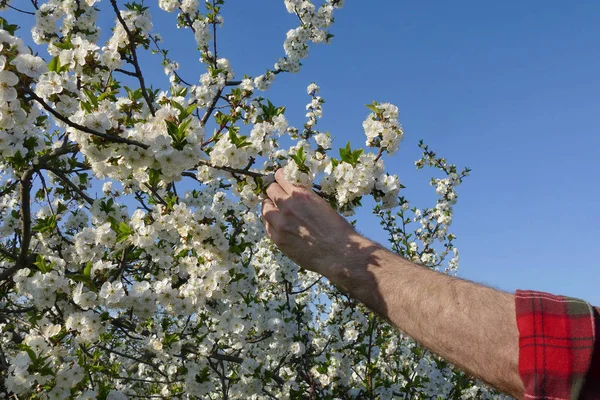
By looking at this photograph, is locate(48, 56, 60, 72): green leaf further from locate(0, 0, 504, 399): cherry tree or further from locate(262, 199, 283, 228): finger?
locate(262, 199, 283, 228): finger

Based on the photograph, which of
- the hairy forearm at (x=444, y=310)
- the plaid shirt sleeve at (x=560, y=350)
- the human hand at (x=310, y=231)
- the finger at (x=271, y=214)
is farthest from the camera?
the finger at (x=271, y=214)

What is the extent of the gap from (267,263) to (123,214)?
288cm

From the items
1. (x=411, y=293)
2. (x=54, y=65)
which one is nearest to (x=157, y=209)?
(x=54, y=65)

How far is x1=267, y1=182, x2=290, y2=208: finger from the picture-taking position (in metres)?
2.50

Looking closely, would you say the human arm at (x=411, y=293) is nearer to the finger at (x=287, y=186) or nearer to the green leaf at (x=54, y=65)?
the finger at (x=287, y=186)

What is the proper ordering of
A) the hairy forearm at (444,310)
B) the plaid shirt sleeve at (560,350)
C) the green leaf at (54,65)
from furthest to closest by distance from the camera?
the green leaf at (54,65) → the hairy forearm at (444,310) → the plaid shirt sleeve at (560,350)

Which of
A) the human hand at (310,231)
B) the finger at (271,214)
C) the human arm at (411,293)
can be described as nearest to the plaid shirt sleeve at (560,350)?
the human arm at (411,293)

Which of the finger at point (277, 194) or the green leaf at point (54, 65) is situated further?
the green leaf at point (54, 65)

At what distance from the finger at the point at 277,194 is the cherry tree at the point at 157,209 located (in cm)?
11

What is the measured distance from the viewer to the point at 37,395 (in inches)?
139

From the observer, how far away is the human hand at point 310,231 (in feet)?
6.84

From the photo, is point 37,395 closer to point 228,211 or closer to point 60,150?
point 60,150

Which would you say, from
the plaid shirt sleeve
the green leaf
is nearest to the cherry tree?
the green leaf

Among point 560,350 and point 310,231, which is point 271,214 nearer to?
point 310,231
